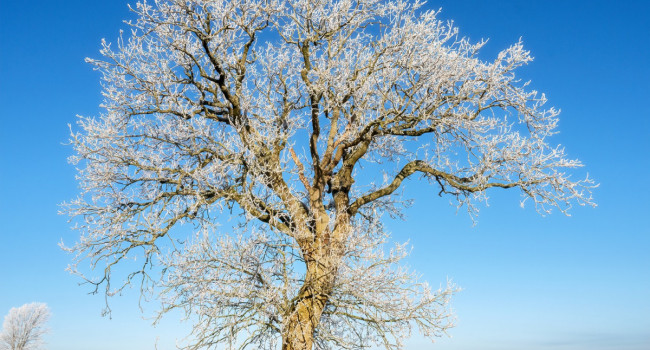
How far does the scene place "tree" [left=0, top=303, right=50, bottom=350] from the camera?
3775cm

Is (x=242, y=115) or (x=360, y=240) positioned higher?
(x=242, y=115)

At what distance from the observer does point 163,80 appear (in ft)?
38.2

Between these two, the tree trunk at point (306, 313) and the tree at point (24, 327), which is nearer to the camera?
the tree trunk at point (306, 313)

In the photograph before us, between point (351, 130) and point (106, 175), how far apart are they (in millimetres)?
5534

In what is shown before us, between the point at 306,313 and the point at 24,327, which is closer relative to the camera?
the point at 306,313

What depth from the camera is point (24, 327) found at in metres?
38.2

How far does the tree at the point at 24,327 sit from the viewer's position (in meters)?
37.8

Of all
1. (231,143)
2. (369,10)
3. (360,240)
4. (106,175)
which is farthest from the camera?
(369,10)

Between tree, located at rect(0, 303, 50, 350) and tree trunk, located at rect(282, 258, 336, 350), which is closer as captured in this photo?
tree trunk, located at rect(282, 258, 336, 350)

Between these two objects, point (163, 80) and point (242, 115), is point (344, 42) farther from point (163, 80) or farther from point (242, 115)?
point (163, 80)

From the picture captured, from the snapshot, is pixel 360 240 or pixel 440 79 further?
pixel 440 79

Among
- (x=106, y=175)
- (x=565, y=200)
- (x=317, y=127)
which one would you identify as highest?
(x=317, y=127)

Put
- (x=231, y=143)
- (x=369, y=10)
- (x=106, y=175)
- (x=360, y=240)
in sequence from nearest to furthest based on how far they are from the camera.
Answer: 1. (x=360, y=240)
2. (x=231, y=143)
3. (x=106, y=175)
4. (x=369, y=10)

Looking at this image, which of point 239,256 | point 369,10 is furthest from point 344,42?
point 239,256
